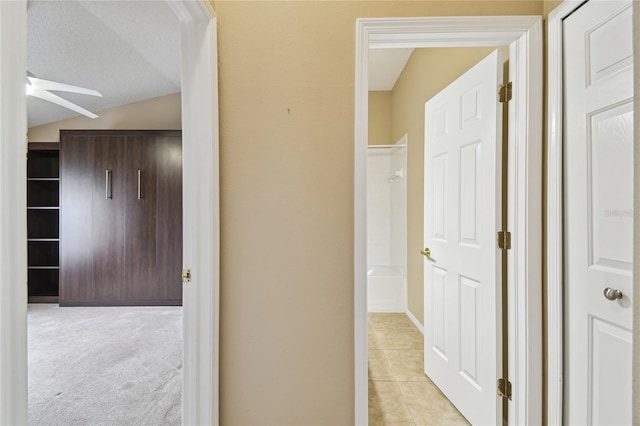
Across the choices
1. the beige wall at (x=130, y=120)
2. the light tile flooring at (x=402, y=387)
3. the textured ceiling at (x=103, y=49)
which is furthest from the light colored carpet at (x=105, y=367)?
the textured ceiling at (x=103, y=49)

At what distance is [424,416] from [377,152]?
3174 mm

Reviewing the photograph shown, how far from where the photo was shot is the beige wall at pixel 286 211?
1.31 metres

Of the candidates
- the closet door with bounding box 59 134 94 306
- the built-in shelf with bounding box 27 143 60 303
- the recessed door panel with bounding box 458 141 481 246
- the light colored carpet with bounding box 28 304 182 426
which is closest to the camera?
the recessed door panel with bounding box 458 141 481 246

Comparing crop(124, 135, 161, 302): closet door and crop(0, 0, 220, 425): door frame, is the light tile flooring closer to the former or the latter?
crop(0, 0, 220, 425): door frame

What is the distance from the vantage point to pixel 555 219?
4.02 ft

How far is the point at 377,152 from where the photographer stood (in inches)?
159

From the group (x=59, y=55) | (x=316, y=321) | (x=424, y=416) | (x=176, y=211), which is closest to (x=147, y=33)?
(x=59, y=55)

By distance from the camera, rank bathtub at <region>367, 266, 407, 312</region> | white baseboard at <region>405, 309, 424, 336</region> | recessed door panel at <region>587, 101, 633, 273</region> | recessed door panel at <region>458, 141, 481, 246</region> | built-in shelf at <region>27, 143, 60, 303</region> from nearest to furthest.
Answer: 1. recessed door panel at <region>587, 101, 633, 273</region>
2. recessed door panel at <region>458, 141, 481, 246</region>
3. white baseboard at <region>405, 309, 424, 336</region>
4. bathtub at <region>367, 266, 407, 312</region>
5. built-in shelf at <region>27, 143, 60, 303</region>

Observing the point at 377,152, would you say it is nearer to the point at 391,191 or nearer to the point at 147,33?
the point at 391,191

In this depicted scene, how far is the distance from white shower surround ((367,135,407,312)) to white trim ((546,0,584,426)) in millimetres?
2078

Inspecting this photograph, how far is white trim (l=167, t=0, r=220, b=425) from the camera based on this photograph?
123cm

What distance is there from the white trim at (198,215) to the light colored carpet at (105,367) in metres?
0.77

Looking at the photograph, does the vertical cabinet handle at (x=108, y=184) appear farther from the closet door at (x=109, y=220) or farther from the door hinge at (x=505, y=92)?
the door hinge at (x=505, y=92)

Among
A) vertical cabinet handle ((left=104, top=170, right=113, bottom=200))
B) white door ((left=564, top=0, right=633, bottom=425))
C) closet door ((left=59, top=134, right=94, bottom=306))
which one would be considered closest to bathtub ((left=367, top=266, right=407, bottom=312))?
white door ((left=564, top=0, right=633, bottom=425))
